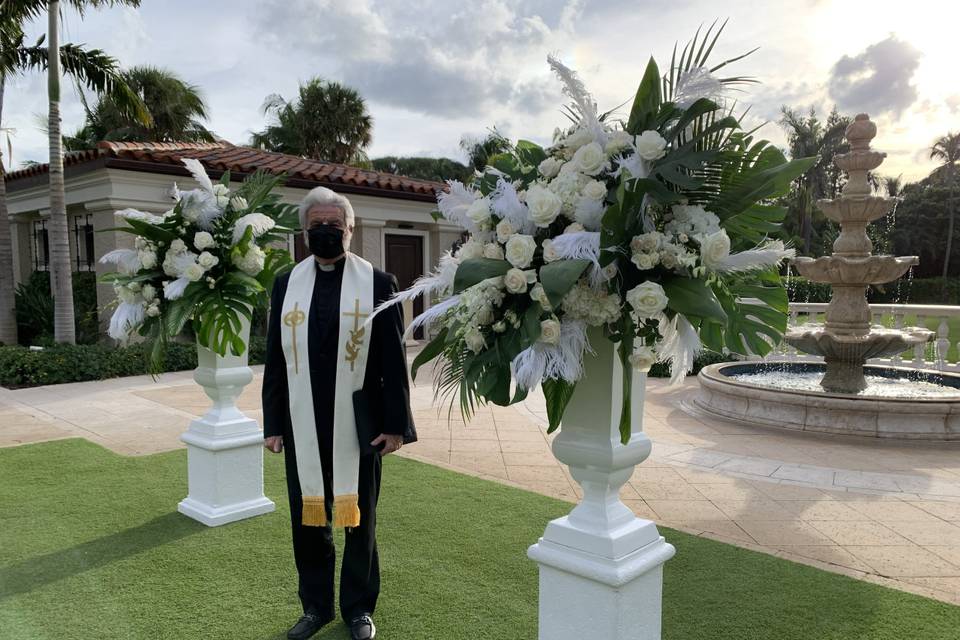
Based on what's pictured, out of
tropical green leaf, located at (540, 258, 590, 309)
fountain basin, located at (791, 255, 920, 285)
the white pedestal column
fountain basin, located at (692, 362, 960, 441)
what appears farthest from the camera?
fountain basin, located at (791, 255, 920, 285)

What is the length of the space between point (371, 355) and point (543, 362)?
55.7 inches

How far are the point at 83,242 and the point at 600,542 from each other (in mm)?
13949

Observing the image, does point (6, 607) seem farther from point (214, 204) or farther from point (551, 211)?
point (551, 211)

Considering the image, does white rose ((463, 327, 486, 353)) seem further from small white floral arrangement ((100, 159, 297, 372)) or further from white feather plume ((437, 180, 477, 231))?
small white floral arrangement ((100, 159, 297, 372))

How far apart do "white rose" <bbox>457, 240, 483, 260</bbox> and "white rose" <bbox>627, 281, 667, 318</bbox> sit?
0.55 metres

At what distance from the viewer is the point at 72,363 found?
10.5 meters

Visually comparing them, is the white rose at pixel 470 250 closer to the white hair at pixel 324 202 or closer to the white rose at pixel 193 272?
the white hair at pixel 324 202

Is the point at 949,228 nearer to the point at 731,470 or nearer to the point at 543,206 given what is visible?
the point at 731,470

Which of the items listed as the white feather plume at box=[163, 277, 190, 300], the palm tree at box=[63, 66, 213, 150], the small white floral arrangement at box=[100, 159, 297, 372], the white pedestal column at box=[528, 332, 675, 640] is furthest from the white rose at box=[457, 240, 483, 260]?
the palm tree at box=[63, 66, 213, 150]

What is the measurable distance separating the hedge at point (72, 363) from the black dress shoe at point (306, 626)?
26.7ft

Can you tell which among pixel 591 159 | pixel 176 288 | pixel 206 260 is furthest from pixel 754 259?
pixel 176 288

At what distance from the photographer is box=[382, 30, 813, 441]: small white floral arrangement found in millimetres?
1979

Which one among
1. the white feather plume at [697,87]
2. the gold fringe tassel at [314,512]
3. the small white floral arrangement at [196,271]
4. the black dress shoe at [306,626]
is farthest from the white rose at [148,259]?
the white feather plume at [697,87]

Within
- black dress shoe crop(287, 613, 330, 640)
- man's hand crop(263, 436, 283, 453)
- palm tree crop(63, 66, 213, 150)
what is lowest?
black dress shoe crop(287, 613, 330, 640)
